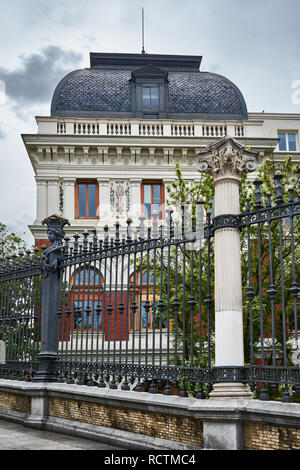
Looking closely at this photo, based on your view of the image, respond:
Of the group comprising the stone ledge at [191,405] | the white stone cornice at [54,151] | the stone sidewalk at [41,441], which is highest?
the white stone cornice at [54,151]

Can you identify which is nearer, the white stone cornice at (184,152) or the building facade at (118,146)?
the building facade at (118,146)

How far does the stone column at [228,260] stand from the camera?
21.4ft

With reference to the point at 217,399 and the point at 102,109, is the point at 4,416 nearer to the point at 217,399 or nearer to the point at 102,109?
the point at 217,399

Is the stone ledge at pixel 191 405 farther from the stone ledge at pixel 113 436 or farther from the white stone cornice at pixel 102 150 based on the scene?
the white stone cornice at pixel 102 150

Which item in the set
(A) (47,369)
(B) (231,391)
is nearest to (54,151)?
(A) (47,369)

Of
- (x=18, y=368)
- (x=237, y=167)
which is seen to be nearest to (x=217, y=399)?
(x=237, y=167)

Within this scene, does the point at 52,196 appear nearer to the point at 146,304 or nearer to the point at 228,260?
the point at 146,304

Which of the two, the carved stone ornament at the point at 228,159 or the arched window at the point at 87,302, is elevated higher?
the carved stone ornament at the point at 228,159

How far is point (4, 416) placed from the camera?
10.7 meters

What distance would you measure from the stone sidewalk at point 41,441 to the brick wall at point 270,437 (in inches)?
87.3

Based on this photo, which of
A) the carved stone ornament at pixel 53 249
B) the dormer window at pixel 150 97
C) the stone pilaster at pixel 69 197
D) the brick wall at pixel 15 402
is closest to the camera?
the carved stone ornament at pixel 53 249

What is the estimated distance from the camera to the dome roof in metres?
28.1

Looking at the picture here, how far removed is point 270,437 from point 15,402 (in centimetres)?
594

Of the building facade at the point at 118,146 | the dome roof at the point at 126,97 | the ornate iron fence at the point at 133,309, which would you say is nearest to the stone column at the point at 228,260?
the ornate iron fence at the point at 133,309
